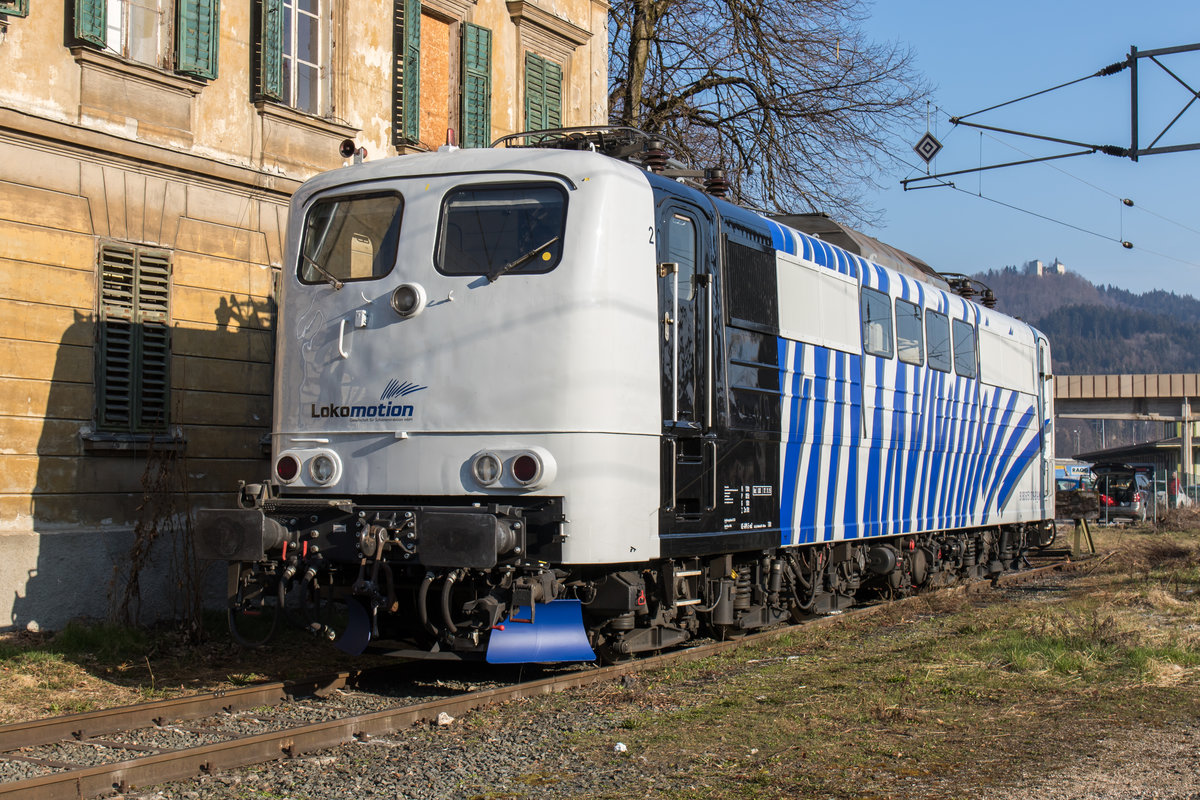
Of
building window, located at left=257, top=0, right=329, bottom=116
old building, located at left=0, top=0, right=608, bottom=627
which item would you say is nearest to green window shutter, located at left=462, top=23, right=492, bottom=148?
old building, located at left=0, top=0, right=608, bottom=627

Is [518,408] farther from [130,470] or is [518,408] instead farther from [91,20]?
[91,20]

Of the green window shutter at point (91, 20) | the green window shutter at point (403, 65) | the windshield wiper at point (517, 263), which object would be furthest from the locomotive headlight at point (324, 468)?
the green window shutter at point (403, 65)

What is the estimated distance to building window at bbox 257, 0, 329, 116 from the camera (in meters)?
12.3

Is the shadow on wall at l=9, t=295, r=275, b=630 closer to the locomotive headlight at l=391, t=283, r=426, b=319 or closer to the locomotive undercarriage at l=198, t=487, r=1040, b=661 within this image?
the locomotive undercarriage at l=198, t=487, r=1040, b=661

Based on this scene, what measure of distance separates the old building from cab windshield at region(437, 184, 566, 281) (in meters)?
2.34

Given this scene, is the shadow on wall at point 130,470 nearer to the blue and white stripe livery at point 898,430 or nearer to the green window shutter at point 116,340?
the green window shutter at point 116,340

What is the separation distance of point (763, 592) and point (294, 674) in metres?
3.78

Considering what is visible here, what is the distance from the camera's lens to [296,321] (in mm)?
8531

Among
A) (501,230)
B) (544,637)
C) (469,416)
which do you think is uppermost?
(501,230)

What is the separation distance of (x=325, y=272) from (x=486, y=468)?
6.30 feet

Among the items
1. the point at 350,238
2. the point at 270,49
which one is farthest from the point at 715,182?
the point at 270,49

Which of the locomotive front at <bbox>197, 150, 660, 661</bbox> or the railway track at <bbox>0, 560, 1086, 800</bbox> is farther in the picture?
the locomotive front at <bbox>197, 150, 660, 661</bbox>

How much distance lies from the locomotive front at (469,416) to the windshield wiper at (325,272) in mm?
20

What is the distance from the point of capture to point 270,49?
12312mm
